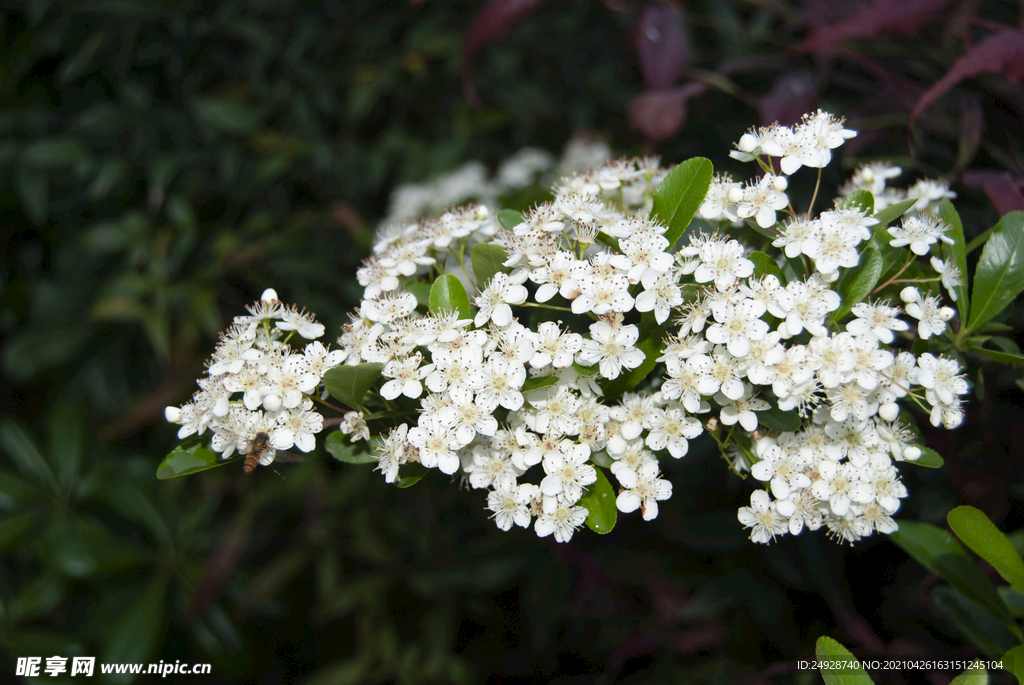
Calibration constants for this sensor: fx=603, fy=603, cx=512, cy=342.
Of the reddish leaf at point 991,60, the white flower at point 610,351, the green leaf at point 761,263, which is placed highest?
the reddish leaf at point 991,60

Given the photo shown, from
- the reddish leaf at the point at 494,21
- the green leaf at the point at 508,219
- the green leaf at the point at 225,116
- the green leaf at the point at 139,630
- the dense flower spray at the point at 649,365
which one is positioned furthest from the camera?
the green leaf at the point at 225,116

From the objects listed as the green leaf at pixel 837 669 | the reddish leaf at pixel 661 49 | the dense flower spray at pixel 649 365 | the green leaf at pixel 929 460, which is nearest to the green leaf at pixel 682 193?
the dense flower spray at pixel 649 365

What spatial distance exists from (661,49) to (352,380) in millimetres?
1145

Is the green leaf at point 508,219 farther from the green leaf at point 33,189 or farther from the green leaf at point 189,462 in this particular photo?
the green leaf at point 33,189

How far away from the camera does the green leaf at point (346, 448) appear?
87cm

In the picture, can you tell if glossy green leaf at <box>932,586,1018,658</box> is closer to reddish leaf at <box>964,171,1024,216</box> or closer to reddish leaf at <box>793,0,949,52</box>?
reddish leaf at <box>964,171,1024,216</box>

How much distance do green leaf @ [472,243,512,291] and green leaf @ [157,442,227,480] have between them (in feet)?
1.47

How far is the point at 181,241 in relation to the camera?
1834mm

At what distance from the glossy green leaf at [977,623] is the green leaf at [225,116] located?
2116 mm

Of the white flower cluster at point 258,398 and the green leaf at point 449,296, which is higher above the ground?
the green leaf at point 449,296

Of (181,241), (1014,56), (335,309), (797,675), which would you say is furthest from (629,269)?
(181,241)

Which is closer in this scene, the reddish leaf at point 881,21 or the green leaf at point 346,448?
the green leaf at point 346,448

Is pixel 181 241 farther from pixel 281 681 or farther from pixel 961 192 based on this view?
pixel 961 192

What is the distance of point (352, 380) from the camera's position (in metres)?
0.77
